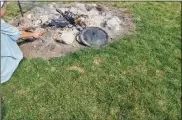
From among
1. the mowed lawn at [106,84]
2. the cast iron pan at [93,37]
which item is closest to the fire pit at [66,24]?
the cast iron pan at [93,37]

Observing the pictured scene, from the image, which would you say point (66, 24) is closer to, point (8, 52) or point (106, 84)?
point (8, 52)

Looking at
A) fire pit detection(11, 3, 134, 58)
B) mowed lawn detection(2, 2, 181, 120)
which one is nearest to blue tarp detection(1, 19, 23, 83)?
mowed lawn detection(2, 2, 181, 120)

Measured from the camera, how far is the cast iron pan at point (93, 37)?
834 centimetres

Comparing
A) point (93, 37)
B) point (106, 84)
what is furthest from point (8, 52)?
point (106, 84)

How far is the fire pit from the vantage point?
8.29 metres

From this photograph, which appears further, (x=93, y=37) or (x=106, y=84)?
(x=93, y=37)

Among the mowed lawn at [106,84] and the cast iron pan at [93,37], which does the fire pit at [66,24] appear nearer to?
the cast iron pan at [93,37]

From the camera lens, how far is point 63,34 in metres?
8.53

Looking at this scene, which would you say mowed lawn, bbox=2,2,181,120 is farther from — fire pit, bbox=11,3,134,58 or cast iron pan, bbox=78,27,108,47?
fire pit, bbox=11,3,134,58

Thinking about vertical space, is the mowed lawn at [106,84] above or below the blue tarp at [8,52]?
below

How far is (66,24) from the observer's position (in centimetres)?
887

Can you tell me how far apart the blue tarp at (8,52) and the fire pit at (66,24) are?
47 cm

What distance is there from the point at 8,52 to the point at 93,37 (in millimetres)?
2243

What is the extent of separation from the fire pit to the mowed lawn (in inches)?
15.0
